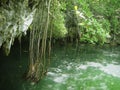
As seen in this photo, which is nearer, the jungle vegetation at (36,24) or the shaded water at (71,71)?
the jungle vegetation at (36,24)

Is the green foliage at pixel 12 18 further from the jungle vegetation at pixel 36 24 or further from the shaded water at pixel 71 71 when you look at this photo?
the shaded water at pixel 71 71

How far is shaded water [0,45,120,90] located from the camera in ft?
28.6

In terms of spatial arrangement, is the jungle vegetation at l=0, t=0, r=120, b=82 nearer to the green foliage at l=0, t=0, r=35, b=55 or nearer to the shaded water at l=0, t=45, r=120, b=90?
the green foliage at l=0, t=0, r=35, b=55

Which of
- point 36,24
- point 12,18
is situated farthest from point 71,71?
point 12,18

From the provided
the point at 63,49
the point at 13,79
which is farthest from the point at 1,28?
the point at 63,49

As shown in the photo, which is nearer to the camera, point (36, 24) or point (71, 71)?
point (36, 24)

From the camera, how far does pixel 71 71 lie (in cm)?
1081

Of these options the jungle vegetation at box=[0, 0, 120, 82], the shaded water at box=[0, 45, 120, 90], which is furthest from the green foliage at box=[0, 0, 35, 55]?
the shaded water at box=[0, 45, 120, 90]

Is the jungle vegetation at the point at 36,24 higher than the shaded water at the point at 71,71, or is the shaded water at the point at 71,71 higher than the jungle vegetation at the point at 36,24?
the jungle vegetation at the point at 36,24

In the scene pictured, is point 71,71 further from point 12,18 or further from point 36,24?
point 12,18

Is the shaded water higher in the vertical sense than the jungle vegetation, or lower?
lower

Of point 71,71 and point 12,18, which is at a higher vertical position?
point 12,18

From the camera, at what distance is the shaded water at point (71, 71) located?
28.6 feet

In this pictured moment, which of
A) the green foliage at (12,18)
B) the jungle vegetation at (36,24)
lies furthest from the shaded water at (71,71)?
the green foliage at (12,18)
